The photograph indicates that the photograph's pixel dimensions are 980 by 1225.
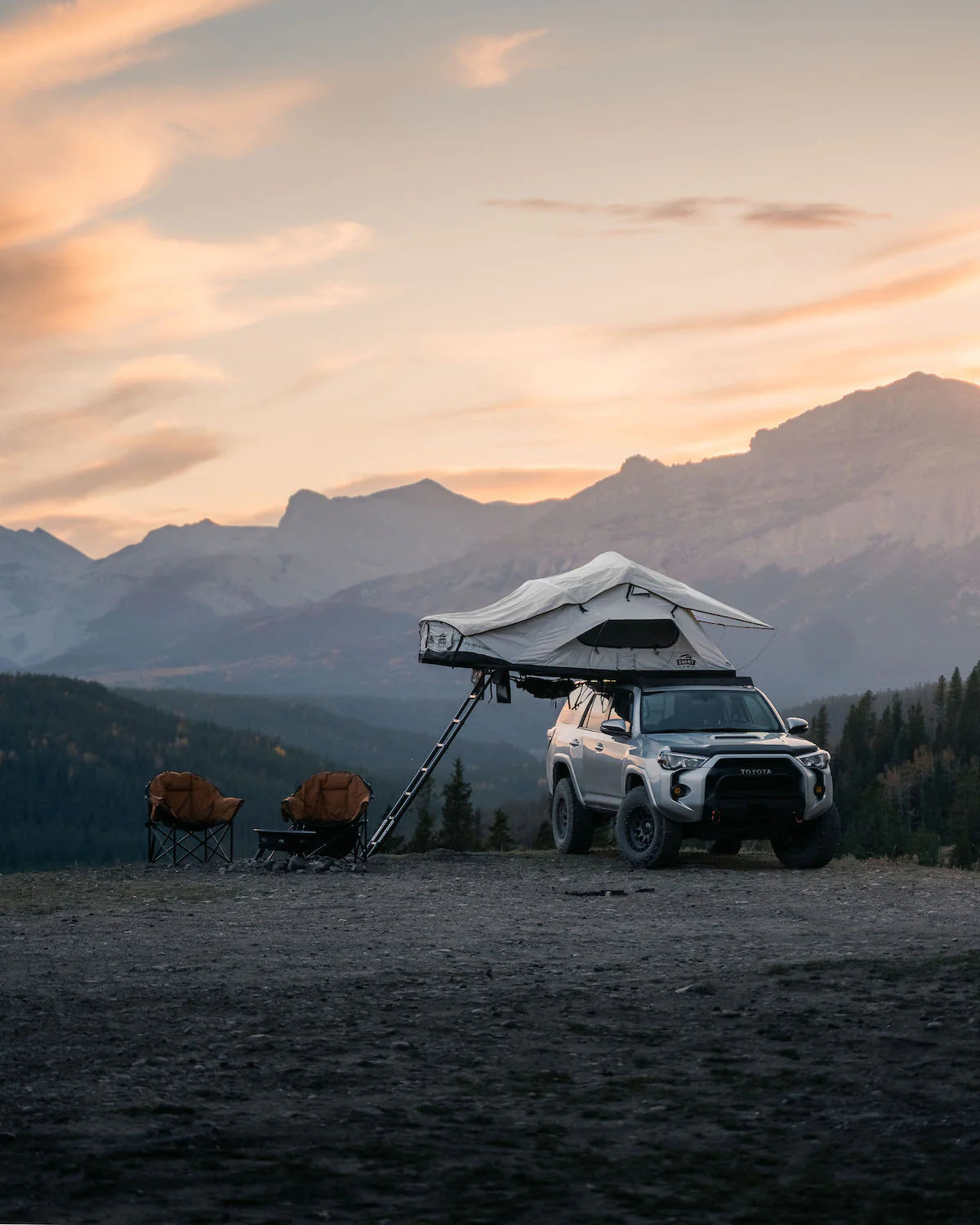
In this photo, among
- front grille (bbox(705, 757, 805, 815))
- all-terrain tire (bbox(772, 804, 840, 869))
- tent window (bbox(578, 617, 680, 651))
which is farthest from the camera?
tent window (bbox(578, 617, 680, 651))

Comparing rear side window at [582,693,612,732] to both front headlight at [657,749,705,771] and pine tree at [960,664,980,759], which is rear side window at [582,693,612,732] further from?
pine tree at [960,664,980,759]

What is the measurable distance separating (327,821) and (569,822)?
3.62 m

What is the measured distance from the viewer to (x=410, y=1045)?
8016 millimetres

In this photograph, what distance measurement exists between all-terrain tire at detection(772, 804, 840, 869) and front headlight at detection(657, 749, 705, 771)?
Result: 2.06m

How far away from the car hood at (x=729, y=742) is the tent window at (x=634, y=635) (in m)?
3.22

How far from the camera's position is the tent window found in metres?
22.1

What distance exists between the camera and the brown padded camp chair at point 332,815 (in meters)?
21.5

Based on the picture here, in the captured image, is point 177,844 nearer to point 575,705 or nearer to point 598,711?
point 575,705

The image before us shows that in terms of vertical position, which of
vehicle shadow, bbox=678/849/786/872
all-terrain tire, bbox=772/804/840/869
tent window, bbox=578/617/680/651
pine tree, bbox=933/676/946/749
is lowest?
vehicle shadow, bbox=678/849/786/872

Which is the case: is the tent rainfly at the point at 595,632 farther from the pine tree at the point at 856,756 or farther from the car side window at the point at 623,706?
the pine tree at the point at 856,756

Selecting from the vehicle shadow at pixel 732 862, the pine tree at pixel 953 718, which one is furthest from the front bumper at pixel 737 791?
the pine tree at pixel 953 718

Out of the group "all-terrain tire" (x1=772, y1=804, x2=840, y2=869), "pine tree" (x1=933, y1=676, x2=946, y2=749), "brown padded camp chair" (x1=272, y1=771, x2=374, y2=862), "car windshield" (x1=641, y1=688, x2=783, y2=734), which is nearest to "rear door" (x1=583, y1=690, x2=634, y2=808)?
"car windshield" (x1=641, y1=688, x2=783, y2=734)

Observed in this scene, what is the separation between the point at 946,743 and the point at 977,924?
118670 millimetres

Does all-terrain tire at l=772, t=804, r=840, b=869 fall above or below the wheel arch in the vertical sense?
below
